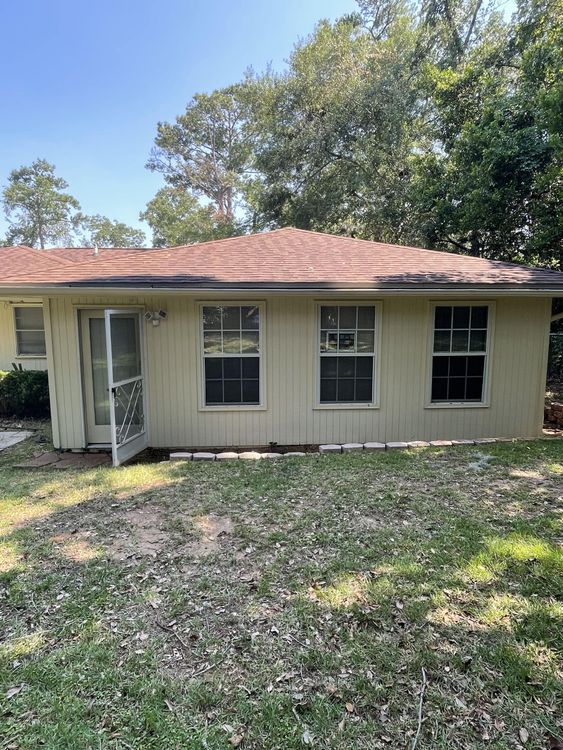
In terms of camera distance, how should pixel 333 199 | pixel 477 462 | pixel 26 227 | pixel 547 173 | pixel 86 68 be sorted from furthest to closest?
pixel 26 227, pixel 86 68, pixel 333 199, pixel 547 173, pixel 477 462

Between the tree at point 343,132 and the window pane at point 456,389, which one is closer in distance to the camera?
the window pane at point 456,389

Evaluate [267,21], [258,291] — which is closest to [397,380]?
[258,291]

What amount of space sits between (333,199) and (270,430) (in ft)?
44.5

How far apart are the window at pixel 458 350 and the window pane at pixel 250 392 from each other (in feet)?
9.24

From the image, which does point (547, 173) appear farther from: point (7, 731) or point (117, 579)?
point (7, 731)

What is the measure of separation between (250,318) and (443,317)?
3.01 metres

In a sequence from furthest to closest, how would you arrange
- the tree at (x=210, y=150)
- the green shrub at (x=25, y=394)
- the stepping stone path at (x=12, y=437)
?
the tree at (x=210, y=150) → the green shrub at (x=25, y=394) → the stepping stone path at (x=12, y=437)

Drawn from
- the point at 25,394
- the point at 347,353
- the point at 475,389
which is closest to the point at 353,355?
the point at 347,353

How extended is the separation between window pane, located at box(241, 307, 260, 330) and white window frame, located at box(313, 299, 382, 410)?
2.94 feet

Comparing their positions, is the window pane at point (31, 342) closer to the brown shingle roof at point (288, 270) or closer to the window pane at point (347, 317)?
the brown shingle roof at point (288, 270)

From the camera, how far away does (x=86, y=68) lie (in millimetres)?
19562

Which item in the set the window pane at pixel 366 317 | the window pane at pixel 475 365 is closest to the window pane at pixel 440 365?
the window pane at pixel 475 365

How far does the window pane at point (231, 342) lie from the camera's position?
6.45 m

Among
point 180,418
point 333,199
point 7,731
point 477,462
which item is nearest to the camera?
point 7,731
